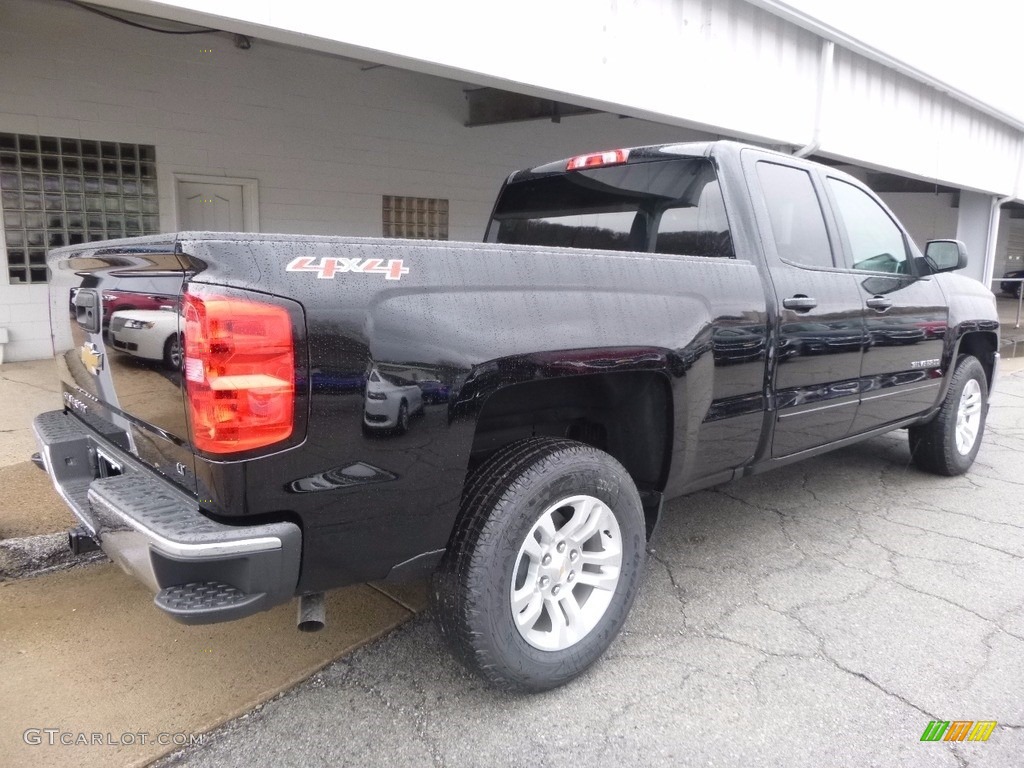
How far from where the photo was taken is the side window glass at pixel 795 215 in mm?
3369

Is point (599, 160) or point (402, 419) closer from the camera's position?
point (402, 419)

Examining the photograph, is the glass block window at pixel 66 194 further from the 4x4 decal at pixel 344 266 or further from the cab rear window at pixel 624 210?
the 4x4 decal at pixel 344 266

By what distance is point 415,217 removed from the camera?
33.0 feet

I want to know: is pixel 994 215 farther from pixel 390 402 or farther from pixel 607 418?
pixel 390 402

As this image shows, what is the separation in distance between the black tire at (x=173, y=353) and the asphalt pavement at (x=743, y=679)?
1225 mm

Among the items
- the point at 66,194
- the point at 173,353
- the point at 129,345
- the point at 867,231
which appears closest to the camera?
the point at 173,353

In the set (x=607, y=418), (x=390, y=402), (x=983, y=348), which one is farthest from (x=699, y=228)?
(x=983, y=348)

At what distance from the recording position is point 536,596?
2.45m

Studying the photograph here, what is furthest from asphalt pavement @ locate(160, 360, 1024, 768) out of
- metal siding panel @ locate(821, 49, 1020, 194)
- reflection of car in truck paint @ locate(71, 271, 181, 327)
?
metal siding panel @ locate(821, 49, 1020, 194)

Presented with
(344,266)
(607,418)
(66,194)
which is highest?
(66,194)

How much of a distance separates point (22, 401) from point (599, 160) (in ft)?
16.8

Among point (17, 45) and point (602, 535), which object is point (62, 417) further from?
point (17, 45)

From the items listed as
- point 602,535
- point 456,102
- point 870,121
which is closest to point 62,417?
point 602,535

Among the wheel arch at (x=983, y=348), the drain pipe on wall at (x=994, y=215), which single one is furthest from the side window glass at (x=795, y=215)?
the drain pipe on wall at (x=994, y=215)
